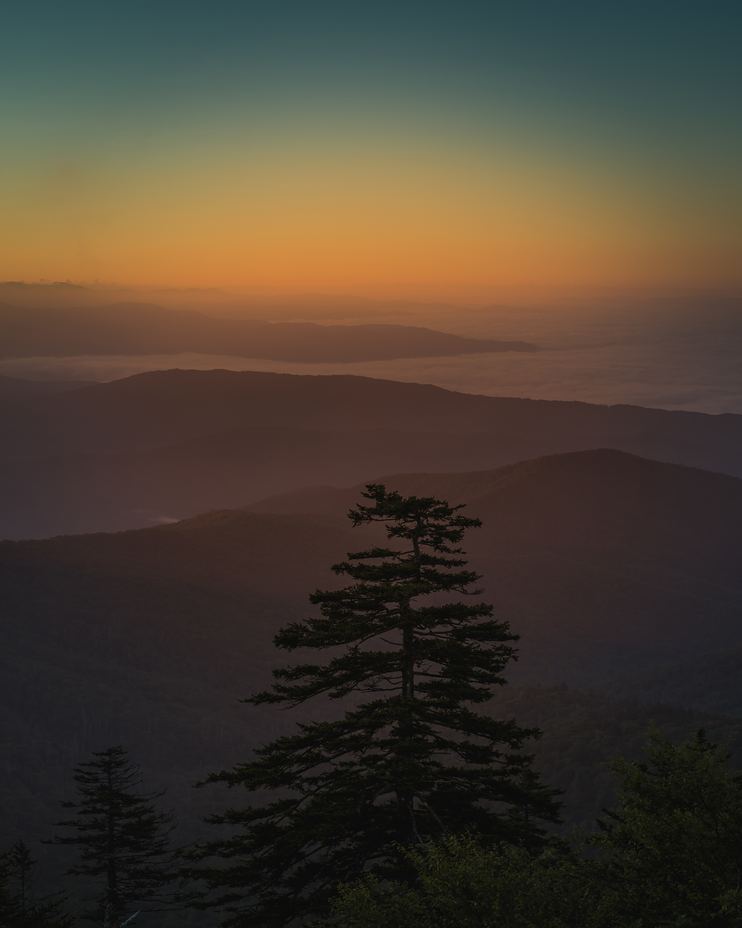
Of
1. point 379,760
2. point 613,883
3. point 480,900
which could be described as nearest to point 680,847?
point 613,883

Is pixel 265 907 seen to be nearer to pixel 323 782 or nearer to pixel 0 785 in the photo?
pixel 323 782

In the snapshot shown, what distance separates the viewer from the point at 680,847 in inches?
731

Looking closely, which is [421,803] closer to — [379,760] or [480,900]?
[379,760]

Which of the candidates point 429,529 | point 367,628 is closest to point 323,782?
point 367,628

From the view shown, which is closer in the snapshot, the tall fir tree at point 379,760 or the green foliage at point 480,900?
the green foliage at point 480,900

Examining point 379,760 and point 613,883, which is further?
point 379,760

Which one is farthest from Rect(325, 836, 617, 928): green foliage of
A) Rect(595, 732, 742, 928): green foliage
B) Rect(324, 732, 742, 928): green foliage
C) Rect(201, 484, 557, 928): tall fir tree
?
Rect(201, 484, 557, 928): tall fir tree

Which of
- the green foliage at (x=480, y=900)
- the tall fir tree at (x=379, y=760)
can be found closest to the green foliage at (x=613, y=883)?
the green foliage at (x=480, y=900)

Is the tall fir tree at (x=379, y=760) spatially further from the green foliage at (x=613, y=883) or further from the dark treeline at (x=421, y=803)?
the green foliage at (x=613, y=883)

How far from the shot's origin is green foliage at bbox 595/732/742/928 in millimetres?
17594

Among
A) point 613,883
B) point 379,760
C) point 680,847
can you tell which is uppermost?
point 680,847

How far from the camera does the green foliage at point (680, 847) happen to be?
1759 cm

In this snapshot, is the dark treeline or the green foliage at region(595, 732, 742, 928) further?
the dark treeline

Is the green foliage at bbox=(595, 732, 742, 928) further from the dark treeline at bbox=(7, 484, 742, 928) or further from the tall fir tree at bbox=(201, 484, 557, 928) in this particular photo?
the tall fir tree at bbox=(201, 484, 557, 928)
